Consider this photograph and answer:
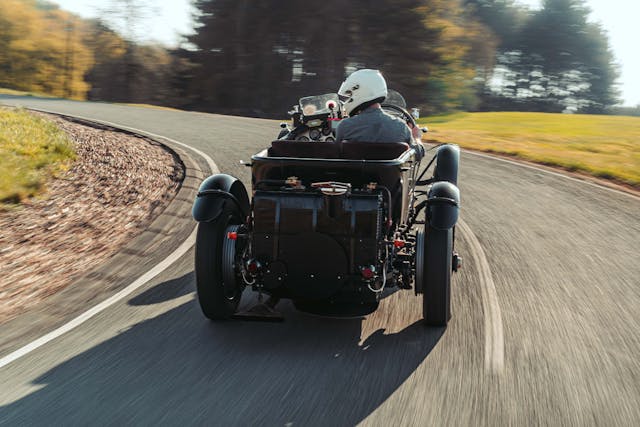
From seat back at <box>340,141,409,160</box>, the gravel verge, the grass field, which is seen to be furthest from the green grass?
the grass field

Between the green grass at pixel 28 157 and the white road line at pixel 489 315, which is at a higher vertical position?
the green grass at pixel 28 157

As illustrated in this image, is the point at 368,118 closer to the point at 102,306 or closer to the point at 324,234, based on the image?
the point at 324,234

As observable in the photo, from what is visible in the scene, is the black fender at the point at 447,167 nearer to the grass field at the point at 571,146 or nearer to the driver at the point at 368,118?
the driver at the point at 368,118

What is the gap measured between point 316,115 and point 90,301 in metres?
3.57

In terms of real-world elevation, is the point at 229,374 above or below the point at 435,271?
below

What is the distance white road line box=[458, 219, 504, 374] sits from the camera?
4400 mm

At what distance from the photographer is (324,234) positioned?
459 centimetres

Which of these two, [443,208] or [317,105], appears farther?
[317,105]

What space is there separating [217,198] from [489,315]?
2425 millimetres

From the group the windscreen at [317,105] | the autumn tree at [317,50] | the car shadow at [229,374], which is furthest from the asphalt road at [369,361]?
the autumn tree at [317,50]

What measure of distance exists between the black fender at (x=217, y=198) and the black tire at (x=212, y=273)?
7cm

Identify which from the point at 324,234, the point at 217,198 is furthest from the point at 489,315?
the point at 217,198

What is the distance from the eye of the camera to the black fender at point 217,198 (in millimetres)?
4918

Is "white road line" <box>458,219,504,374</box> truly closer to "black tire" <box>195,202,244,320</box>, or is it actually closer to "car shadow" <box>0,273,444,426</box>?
"car shadow" <box>0,273,444,426</box>
